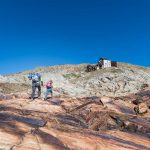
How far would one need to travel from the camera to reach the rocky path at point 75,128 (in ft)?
48.0

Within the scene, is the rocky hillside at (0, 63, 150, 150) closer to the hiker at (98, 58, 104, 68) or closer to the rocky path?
the rocky path

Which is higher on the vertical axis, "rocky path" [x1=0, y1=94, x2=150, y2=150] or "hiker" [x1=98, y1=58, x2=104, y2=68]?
"hiker" [x1=98, y1=58, x2=104, y2=68]

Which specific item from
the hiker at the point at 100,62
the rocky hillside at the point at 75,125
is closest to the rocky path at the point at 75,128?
the rocky hillside at the point at 75,125

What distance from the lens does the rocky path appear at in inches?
Result: 576

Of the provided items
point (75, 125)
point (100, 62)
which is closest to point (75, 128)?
point (75, 125)

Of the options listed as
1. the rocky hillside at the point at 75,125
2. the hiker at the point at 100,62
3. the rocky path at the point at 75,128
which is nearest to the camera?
the rocky path at the point at 75,128

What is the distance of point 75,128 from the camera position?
60.0 feet

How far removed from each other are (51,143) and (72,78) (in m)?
67.8

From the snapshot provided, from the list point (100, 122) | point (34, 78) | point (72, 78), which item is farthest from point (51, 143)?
point (72, 78)

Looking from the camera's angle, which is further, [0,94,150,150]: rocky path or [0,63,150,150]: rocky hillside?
[0,63,150,150]: rocky hillside

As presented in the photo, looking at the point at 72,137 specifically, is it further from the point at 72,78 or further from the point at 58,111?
the point at 72,78

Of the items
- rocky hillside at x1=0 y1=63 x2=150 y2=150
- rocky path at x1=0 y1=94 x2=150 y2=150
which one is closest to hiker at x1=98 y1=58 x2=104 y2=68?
rocky hillside at x1=0 y1=63 x2=150 y2=150

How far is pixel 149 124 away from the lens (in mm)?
21656

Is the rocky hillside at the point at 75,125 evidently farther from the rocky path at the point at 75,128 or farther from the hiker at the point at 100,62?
the hiker at the point at 100,62
